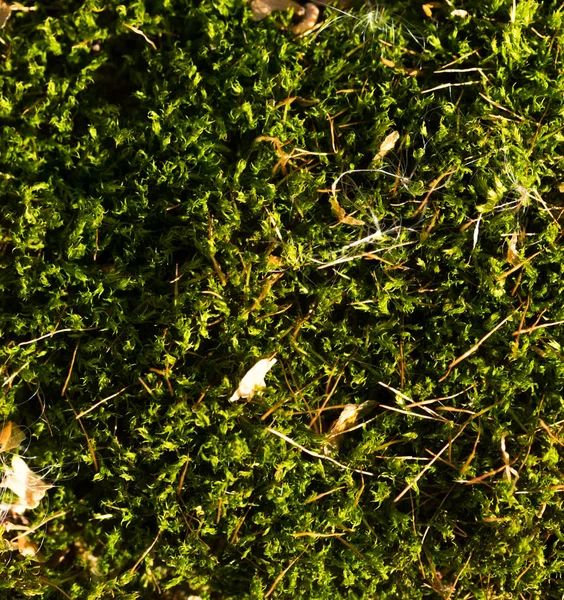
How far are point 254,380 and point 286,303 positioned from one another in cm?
32

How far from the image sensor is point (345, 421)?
2203 millimetres

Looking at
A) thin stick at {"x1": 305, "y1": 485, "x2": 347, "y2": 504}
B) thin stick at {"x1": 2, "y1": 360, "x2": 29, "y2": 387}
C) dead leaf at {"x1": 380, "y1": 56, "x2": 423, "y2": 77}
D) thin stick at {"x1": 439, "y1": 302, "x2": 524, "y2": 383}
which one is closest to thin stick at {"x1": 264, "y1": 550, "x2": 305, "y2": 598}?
thin stick at {"x1": 305, "y1": 485, "x2": 347, "y2": 504}

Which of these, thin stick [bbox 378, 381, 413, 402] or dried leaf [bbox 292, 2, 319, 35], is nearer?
thin stick [bbox 378, 381, 413, 402]

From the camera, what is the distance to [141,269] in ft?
7.18

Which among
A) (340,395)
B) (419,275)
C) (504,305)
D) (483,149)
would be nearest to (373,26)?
(483,149)

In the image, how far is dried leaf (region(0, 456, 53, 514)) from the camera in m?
2.17

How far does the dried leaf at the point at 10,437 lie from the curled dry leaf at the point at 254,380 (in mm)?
824

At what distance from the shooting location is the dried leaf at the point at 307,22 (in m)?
2.27

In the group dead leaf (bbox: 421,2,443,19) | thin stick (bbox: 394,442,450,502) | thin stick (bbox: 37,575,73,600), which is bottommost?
thin stick (bbox: 394,442,450,502)

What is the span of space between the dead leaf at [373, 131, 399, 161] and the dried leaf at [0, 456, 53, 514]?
177 cm

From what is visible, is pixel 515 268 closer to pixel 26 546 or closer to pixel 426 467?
pixel 426 467

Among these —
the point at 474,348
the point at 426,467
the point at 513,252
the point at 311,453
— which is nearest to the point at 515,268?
the point at 513,252

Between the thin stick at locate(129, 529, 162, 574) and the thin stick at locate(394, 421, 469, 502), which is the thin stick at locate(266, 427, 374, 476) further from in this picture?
the thin stick at locate(129, 529, 162, 574)

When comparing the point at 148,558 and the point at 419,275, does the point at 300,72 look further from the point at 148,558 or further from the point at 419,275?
the point at 148,558
